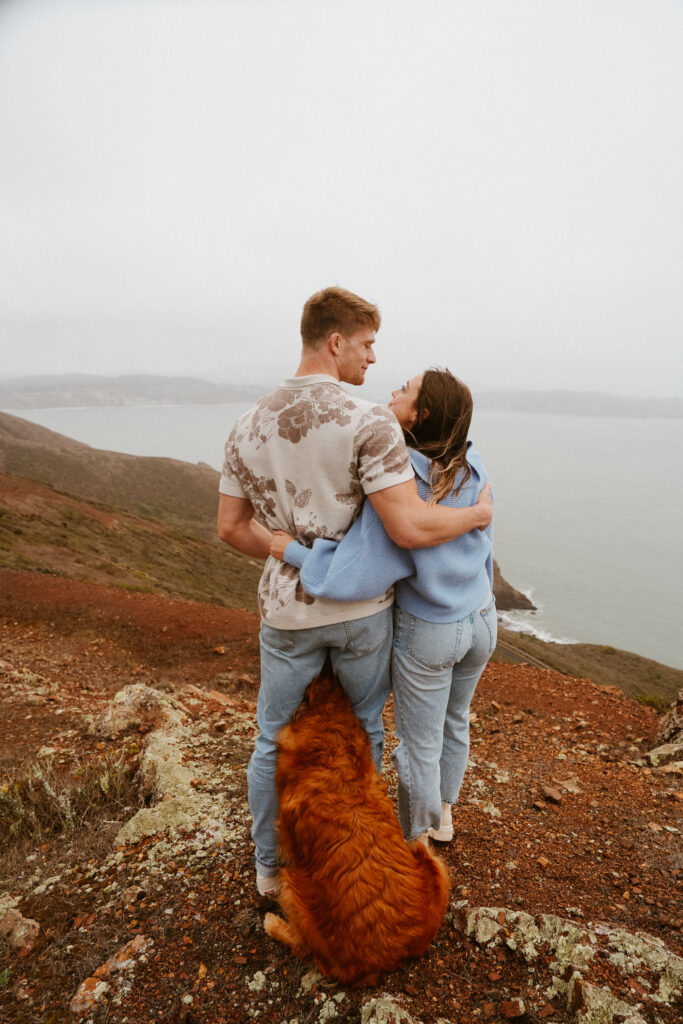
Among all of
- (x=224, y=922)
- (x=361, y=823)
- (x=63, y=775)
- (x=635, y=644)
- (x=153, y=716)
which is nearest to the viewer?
(x=361, y=823)

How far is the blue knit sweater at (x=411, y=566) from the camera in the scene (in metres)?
1.91

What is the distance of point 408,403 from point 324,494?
1.76 feet

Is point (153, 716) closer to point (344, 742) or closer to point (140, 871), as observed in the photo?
point (140, 871)

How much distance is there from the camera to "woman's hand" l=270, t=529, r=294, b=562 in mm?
2070

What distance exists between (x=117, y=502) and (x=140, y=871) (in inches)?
2454

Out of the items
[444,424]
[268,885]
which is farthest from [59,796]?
[444,424]

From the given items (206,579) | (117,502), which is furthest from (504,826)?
(117,502)

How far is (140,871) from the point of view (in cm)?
279

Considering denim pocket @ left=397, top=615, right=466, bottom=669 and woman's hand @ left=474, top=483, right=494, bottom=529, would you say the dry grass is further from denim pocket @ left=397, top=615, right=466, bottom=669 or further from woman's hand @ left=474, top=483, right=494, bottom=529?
woman's hand @ left=474, top=483, right=494, bottom=529

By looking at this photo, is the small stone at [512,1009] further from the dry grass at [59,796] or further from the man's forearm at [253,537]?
the dry grass at [59,796]

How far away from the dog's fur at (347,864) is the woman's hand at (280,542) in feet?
2.19

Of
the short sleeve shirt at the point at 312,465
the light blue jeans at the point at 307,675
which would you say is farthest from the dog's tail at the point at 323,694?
the short sleeve shirt at the point at 312,465

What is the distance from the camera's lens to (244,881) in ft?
8.75

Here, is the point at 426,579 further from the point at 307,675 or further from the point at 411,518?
the point at 307,675
